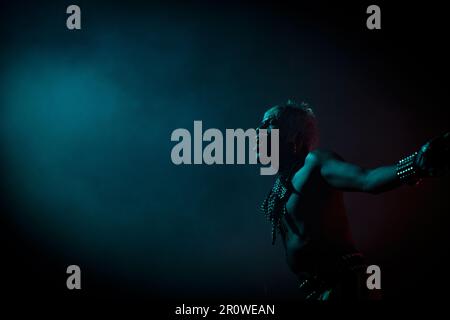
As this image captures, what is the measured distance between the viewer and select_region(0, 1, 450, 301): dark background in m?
2.68

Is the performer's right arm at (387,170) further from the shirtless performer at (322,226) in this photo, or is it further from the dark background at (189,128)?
the dark background at (189,128)

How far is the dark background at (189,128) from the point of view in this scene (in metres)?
2.68

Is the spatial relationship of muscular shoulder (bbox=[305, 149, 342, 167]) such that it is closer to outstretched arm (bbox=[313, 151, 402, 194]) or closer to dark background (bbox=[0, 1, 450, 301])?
outstretched arm (bbox=[313, 151, 402, 194])

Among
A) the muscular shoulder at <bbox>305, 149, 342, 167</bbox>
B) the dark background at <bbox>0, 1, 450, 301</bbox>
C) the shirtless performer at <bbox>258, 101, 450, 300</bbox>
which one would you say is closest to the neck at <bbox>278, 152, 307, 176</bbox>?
the shirtless performer at <bbox>258, 101, 450, 300</bbox>

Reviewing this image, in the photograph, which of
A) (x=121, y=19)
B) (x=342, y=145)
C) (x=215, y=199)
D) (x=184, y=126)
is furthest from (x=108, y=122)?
(x=342, y=145)

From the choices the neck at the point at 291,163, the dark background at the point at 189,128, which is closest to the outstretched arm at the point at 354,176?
the neck at the point at 291,163

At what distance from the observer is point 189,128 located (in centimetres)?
274

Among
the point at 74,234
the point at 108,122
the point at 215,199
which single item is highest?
the point at 108,122

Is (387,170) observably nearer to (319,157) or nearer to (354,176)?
(354,176)

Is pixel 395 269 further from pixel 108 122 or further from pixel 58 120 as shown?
pixel 58 120

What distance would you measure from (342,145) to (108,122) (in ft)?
5.23

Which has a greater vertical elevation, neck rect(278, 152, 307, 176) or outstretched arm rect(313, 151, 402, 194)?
neck rect(278, 152, 307, 176)

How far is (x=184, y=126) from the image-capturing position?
2.77 metres

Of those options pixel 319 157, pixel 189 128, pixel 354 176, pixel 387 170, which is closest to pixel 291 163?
pixel 319 157
